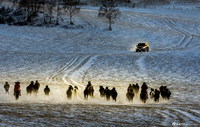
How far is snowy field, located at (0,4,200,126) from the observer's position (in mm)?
21188

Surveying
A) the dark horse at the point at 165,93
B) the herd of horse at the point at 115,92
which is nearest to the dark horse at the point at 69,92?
the herd of horse at the point at 115,92

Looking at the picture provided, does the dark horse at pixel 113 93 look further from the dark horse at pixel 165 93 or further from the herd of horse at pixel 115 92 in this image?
the dark horse at pixel 165 93

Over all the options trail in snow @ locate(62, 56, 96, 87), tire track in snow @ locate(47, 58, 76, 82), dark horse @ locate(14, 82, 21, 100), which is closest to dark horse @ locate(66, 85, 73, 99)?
dark horse @ locate(14, 82, 21, 100)

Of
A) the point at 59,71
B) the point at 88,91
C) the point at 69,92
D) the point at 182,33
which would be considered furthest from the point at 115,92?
the point at 182,33

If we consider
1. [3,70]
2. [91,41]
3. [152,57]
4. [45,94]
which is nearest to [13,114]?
[45,94]

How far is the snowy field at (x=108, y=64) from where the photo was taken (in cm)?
2119

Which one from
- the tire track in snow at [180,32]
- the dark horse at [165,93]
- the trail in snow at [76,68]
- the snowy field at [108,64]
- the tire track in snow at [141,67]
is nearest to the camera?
the snowy field at [108,64]

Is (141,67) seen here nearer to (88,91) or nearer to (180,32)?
(88,91)

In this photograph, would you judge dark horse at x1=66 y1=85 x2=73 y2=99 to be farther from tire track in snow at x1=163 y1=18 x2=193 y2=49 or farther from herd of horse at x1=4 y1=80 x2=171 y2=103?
tire track in snow at x1=163 y1=18 x2=193 y2=49

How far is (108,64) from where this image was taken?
47156mm

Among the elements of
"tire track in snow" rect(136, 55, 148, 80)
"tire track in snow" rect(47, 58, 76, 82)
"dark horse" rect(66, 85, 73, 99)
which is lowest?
"tire track in snow" rect(47, 58, 76, 82)

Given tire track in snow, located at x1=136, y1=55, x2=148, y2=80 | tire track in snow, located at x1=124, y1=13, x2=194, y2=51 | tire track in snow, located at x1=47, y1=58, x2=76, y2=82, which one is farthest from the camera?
tire track in snow, located at x1=124, y1=13, x2=194, y2=51

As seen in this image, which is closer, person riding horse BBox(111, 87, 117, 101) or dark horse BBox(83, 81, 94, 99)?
person riding horse BBox(111, 87, 117, 101)

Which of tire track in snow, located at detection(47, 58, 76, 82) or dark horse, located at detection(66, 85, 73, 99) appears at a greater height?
dark horse, located at detection(66, 85, 73, 99)
